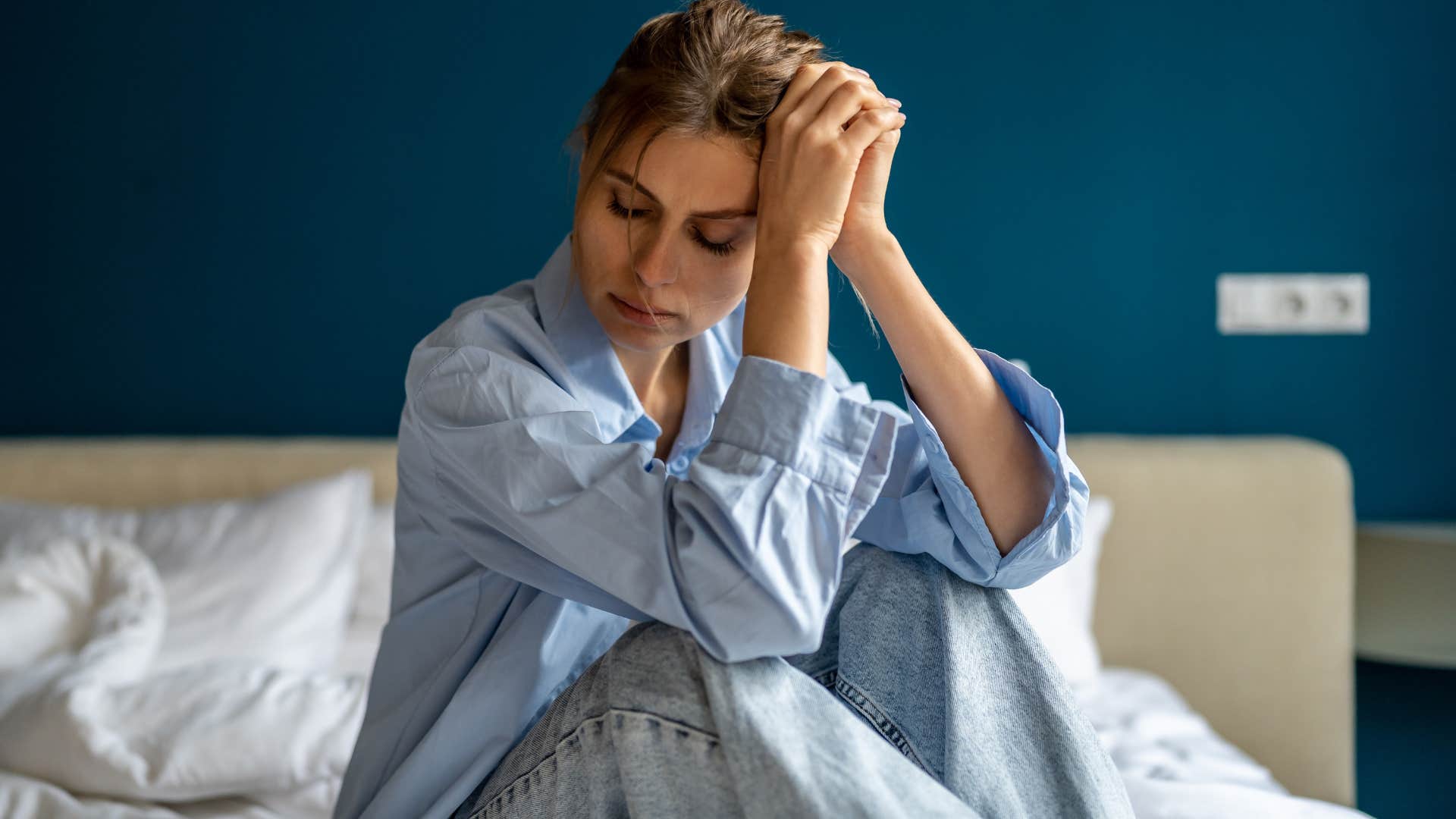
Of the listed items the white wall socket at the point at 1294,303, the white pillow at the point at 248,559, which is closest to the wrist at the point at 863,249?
the white pillow at the point at 248,559

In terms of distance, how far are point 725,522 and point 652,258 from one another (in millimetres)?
287

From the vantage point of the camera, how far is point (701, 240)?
1.04 metres

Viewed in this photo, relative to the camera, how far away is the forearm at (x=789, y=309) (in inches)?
35.3

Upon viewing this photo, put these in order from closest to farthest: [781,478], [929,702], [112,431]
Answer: [781,478] < [929,702] < [112,431]

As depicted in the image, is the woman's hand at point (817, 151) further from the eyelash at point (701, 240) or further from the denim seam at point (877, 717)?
the denim seam at point (877, 717)

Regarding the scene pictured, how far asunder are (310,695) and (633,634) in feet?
2.24

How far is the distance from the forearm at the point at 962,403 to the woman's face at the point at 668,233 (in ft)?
0.39

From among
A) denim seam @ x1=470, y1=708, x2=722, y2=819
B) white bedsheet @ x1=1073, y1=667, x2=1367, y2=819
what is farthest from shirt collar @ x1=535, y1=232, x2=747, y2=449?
white bedsheet @ x1=1073, y1=667, x2=1367, y2=819

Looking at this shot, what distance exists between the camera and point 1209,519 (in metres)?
2.06

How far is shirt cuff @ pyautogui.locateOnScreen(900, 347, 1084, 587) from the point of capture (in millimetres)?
1003

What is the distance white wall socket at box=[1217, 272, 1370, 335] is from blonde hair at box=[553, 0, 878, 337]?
4.58 feet

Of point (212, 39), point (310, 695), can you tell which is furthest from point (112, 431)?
point (310, 695)

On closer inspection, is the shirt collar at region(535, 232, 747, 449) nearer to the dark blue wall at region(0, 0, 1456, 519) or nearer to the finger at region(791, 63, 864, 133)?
the finger at region(791, 63, 864, 133)

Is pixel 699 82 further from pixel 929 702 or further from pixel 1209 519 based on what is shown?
pixel 1209 519
